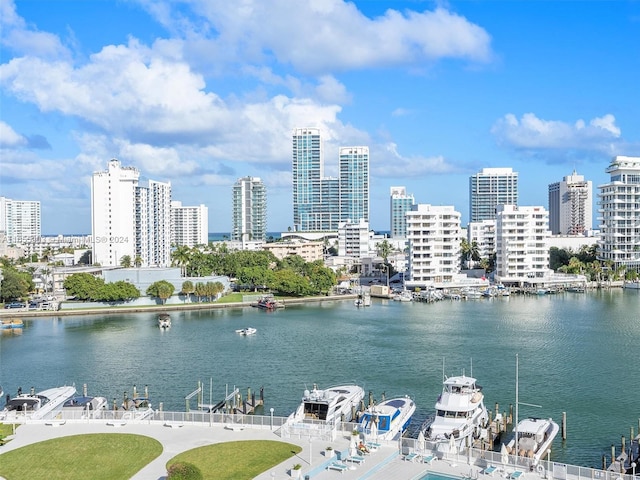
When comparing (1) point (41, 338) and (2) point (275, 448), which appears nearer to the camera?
(2) point (275, 448)

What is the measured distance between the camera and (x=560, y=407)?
3128 centimetres

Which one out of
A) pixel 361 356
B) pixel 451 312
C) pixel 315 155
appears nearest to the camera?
pixel 361 356

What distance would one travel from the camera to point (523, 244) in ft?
297

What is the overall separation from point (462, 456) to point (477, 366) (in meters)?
20.6

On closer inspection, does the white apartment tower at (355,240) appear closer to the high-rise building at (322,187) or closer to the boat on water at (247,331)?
the high-rise building at (322,187)

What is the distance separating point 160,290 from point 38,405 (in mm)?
42562

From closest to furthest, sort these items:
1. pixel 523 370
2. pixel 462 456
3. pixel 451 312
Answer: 1. pixel 462 456
2. pixel 523 370
3. pixel 451 312

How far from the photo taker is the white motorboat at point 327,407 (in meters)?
26.9

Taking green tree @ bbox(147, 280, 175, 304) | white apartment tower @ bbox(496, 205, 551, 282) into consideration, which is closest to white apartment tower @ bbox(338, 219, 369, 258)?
white apartment tower @ bbox(496, 205, 551, 282)

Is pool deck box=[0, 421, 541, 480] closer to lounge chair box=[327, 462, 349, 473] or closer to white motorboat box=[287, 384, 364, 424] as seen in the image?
lounge chair box=[327, 462, 349, 473]

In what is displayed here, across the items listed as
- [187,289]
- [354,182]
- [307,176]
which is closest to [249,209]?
[307,176]

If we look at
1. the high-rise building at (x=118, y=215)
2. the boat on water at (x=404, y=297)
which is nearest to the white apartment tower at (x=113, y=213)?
the high-rise building at (x=118, y=215)

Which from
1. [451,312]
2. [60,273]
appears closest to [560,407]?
[451,312]

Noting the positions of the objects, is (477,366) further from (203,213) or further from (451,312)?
(203,213)
